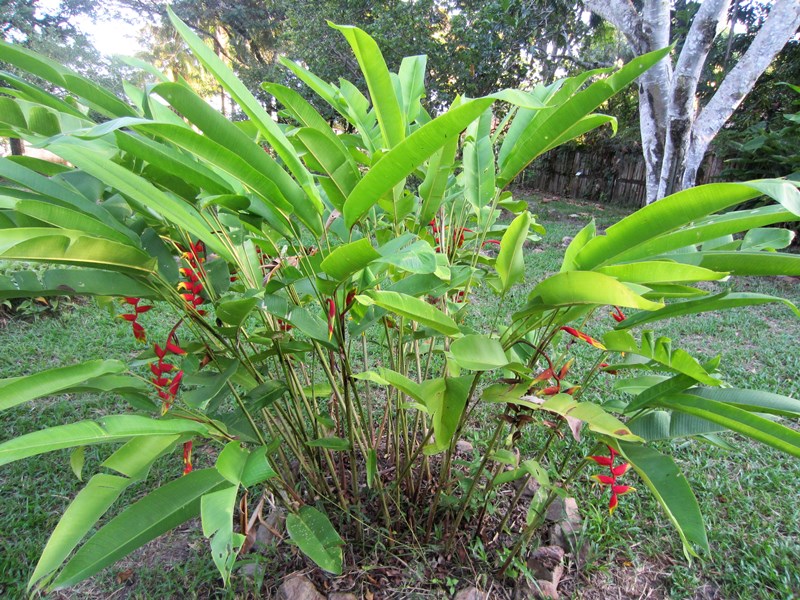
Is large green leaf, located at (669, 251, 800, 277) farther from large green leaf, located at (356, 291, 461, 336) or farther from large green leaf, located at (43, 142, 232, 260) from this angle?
large green leaf, located at (43, 142, 232, 260)

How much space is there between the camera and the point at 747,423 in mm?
770

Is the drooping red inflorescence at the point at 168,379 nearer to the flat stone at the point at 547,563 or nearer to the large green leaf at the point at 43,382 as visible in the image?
the large green leaf at the point at 43,382

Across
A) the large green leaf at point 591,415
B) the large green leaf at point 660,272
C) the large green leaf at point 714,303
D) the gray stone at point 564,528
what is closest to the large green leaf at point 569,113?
the large green leaf at point 660,272

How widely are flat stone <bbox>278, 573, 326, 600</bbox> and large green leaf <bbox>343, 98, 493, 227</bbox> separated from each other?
108 cm

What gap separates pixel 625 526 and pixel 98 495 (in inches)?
64.6

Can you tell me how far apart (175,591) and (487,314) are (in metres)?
2.62

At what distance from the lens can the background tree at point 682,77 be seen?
4.67 meters

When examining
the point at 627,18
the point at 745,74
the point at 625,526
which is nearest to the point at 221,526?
the point at 625,526

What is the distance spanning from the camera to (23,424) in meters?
2.31

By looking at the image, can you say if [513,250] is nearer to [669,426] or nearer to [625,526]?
[669,426]

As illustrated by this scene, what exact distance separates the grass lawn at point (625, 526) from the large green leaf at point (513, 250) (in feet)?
A: 0.31

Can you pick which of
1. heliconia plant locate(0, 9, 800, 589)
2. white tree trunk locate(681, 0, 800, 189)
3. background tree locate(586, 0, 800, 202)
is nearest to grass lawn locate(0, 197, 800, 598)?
heliconia plant locate(0, 9, 800, 589)

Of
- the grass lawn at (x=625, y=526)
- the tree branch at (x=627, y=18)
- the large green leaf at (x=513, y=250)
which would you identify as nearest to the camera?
the large green leaf at (x=513, y=250)

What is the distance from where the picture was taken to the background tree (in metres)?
4.67
